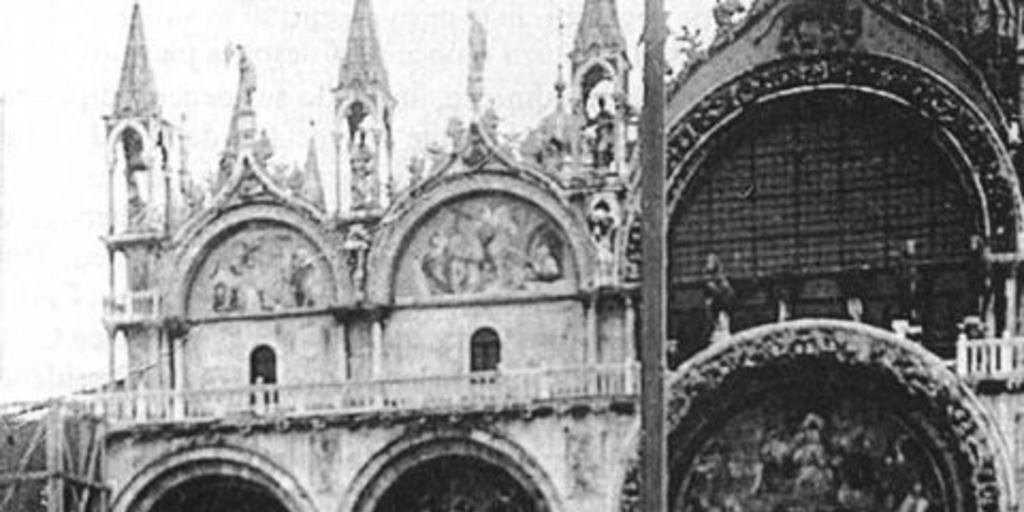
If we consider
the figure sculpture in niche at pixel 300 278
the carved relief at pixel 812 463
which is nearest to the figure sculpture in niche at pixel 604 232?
the carved relief at pixel 812 463

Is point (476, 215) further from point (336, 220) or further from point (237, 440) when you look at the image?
point (237, 440)

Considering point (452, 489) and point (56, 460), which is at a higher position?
point (56, 460)

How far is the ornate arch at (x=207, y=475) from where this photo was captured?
115 feet

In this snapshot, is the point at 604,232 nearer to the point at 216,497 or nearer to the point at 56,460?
the point at 216,497

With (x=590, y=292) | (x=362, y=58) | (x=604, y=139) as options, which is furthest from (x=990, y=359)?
(x=362, y=58)

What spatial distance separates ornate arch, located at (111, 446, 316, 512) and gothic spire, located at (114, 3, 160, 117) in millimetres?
5515

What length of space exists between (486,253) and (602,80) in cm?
304

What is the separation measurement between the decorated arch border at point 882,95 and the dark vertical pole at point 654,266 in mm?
17469

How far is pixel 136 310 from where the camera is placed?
37.4 meters

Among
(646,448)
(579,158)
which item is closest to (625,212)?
(579,158)

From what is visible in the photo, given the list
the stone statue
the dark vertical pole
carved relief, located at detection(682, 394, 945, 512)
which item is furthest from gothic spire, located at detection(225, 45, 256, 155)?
the dark vertical pole

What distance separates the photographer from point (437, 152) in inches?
1421

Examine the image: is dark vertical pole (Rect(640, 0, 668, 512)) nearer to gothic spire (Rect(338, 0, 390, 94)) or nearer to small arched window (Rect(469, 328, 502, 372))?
small arched window (Rect(469, 328, 502, 372))

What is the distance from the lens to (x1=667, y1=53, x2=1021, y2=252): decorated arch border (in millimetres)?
33031
